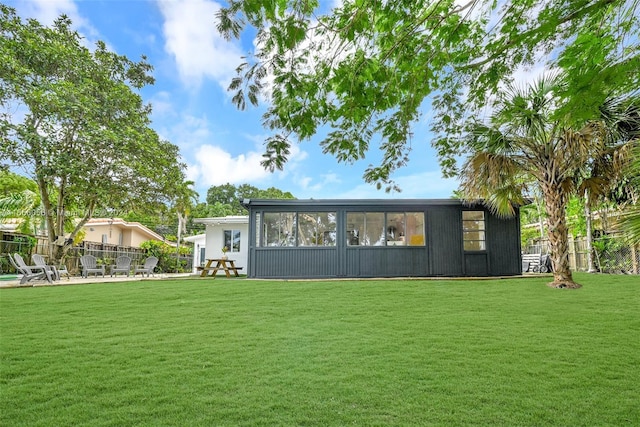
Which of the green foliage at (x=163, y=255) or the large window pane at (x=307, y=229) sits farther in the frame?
the green foliage at (x=163, y=255)

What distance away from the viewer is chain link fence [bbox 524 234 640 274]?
38.7ft

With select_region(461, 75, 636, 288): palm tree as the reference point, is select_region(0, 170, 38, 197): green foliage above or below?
above

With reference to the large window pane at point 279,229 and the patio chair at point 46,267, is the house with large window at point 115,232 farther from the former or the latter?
the large window pane at point 279,229

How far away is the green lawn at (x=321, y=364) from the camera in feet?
7.77

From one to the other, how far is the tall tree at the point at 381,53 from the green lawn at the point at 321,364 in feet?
6.43

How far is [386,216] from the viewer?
39.9 ft

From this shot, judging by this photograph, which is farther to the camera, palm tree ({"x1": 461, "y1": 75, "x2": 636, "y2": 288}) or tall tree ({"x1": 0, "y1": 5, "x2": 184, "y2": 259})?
tall tree ({"x1": 0, "y1": 5, "x2": 184, "y2": 259})

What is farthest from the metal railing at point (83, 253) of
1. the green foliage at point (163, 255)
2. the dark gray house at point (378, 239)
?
the dark gray house at point (378, 239)

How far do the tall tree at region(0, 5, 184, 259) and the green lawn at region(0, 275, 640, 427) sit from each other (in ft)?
25.1

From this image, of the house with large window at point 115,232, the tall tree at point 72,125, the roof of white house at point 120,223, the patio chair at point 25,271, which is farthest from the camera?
the house with large window at point 115,232

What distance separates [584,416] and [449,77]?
3778mm

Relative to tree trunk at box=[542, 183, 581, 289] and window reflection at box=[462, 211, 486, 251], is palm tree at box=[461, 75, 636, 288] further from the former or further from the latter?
window reflection at box=[462, 211, 486, 251]

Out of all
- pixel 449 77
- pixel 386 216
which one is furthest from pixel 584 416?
pixel 386 216

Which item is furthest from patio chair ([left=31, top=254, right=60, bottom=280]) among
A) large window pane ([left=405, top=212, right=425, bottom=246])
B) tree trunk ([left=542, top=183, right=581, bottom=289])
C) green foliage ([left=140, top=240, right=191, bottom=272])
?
tree trunk ([left=542, top=183, right=581, bottom=289])
